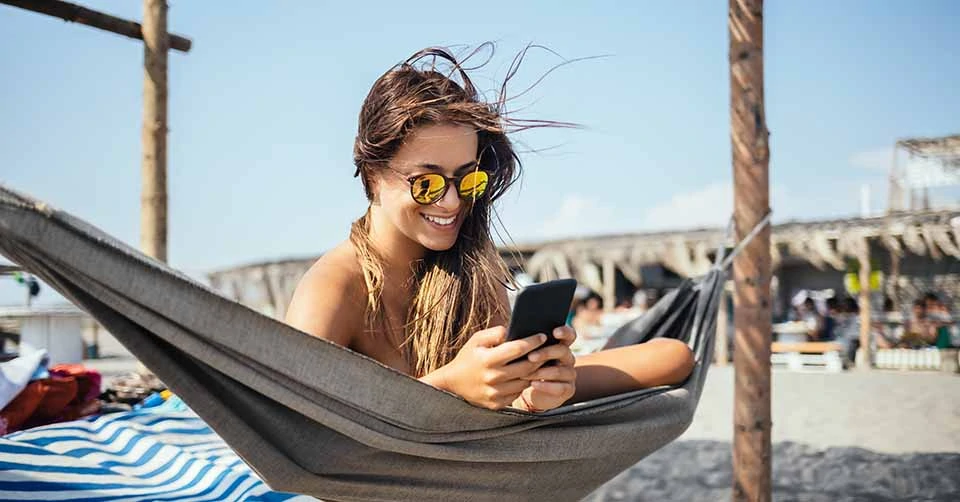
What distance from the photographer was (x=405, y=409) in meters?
1.24

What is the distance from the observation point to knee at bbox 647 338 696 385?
68.7 inches

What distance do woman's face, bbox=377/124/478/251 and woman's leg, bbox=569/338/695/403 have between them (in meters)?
0.39

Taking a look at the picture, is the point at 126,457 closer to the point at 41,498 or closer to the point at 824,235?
the point at 41,498

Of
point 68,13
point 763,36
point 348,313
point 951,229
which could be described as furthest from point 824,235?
point 348,313

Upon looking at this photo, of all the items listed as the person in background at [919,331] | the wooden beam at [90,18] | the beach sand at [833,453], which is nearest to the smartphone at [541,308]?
the beach sand at [833,453]

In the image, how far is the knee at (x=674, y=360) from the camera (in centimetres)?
175

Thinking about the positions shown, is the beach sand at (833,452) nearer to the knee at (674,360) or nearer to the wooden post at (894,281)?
the knee at (674,360)

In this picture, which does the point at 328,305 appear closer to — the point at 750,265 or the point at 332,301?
the point at 332,301

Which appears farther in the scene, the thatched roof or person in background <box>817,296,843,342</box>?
person in background <box>817,296,843,342</box>

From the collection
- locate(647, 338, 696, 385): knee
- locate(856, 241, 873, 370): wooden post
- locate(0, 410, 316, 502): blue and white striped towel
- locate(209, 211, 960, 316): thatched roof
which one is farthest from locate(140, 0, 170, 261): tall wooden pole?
locate(856, 241, 873, 370): wooden post

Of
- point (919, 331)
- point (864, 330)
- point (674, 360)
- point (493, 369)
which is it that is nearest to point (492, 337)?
point (493, 369)

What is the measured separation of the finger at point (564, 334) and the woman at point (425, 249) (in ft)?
0.55

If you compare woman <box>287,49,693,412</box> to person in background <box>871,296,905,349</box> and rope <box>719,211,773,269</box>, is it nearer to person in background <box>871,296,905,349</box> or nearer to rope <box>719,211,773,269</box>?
rope <box>719,211,773,269</box>

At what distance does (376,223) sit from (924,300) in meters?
11.1
